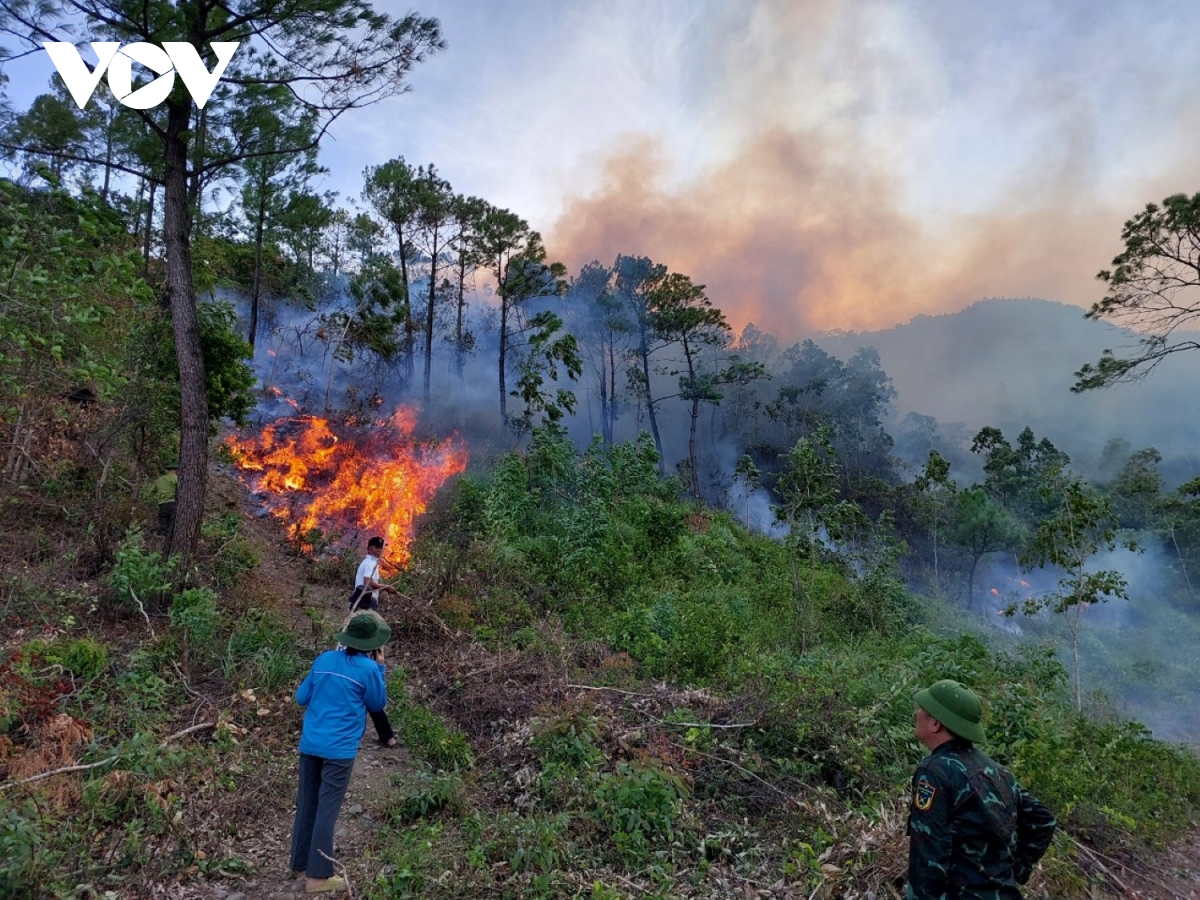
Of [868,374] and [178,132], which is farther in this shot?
[868,374]

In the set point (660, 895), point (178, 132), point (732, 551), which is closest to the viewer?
point (660, 895)

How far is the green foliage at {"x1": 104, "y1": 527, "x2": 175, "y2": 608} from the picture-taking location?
7.18 meters

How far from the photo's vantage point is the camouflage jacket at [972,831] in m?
2.71

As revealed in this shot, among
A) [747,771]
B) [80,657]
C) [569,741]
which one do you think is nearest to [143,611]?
[80,657]

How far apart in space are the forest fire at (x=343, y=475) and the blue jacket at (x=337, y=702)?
805 centimetres

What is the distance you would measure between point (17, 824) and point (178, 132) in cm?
861

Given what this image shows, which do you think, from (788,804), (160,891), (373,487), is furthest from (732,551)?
(160,891)

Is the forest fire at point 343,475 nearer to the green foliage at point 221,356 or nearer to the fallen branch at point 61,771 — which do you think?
the green foliage at point 221,356

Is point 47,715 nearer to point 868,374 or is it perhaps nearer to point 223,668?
point 223,668

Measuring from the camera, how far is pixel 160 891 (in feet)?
12.0

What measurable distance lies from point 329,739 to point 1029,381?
132920 mm

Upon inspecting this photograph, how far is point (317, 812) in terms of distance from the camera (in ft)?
12.8

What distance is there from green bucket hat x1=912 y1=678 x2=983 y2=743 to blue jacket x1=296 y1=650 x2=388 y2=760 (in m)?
3.50

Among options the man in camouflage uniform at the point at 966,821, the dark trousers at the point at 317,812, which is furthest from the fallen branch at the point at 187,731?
the man in camouflage uniform at the point at 966,821
